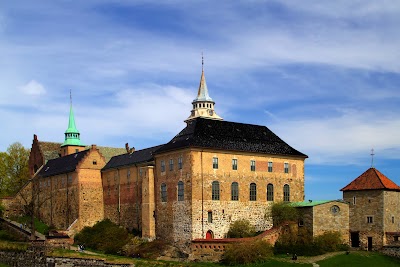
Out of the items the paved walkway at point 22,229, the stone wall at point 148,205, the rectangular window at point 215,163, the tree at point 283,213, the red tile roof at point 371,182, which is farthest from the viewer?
the paved walkway at point 22,229

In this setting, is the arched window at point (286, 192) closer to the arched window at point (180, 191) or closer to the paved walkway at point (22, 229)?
the arched window at point (180, 191)

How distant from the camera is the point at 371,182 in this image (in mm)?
68938

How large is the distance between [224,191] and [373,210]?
A: 15366mm

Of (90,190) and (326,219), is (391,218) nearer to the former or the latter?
(326,219)

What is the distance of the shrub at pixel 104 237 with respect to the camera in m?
75.9

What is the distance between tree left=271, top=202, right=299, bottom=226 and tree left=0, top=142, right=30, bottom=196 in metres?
52.6

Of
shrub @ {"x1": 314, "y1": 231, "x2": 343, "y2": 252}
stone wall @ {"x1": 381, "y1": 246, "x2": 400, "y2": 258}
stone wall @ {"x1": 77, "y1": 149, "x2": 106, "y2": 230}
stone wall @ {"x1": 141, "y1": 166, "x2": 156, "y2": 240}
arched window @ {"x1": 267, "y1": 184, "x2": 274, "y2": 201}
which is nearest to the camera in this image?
stone wall @ {"x1": 381, "y1": 246, "x2": 400, "y2": 258}

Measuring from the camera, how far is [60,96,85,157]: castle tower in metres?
112

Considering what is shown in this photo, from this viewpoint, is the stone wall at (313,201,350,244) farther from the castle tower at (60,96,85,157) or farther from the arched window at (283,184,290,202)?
the castle tower at (60,96,85,157)

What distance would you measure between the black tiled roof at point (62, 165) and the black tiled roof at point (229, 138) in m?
20.7

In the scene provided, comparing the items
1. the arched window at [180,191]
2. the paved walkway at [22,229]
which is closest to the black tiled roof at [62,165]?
the paved walkway at [22,229]

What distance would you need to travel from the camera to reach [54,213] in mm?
95250

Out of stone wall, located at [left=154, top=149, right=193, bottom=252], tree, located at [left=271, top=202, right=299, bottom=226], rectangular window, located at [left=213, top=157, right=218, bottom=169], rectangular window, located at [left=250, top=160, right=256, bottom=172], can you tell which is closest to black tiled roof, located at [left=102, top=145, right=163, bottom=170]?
stone wall, located at [left=154, top=149, right=193, bottom=252]

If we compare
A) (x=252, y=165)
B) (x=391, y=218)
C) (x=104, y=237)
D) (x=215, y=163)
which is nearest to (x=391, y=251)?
(x=391, y=218)
